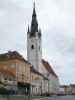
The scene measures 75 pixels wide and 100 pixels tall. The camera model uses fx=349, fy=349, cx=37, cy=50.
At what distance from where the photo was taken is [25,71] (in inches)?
4107

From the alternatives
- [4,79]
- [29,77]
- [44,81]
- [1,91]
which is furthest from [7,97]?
[44,81]

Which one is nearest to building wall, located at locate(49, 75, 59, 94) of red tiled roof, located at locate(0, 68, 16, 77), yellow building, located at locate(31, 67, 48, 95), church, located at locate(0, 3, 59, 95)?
church, located at locate(0, 3, 59, 95)

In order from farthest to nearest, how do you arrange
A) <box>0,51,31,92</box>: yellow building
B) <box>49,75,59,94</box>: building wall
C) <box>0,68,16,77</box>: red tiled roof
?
<box>49,75,59,94</box>: building wall < <box>0,51,31,92</box>: yellow building < <box>0,68,16,77</box>: red tiled roof

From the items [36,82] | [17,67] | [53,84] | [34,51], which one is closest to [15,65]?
[17,67]

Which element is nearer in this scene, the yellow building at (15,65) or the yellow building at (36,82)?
the yellow building at (15,65)

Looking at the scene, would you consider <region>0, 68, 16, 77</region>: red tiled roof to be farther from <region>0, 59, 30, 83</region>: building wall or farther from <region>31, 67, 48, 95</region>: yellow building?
<region>31, 67, 48, 95</region>: yellow building

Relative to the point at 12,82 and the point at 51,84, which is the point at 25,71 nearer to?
the point at 12,82

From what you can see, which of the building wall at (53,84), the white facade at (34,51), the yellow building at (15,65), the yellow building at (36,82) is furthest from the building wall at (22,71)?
the building wall at (53,84)

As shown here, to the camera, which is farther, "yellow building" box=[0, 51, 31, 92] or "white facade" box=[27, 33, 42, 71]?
"white facade" box=[27, 33, 42, 71]

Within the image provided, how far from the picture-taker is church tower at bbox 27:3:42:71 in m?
144

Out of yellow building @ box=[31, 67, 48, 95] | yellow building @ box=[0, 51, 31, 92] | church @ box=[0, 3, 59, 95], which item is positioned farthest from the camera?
yellow building @ box=[31, 67, 48, 95]

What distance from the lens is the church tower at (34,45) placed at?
14350cm

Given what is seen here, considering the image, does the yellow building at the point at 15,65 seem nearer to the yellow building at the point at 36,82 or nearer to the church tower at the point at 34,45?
the yellow building at the point at 36,82

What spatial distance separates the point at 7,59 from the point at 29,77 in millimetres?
14622
